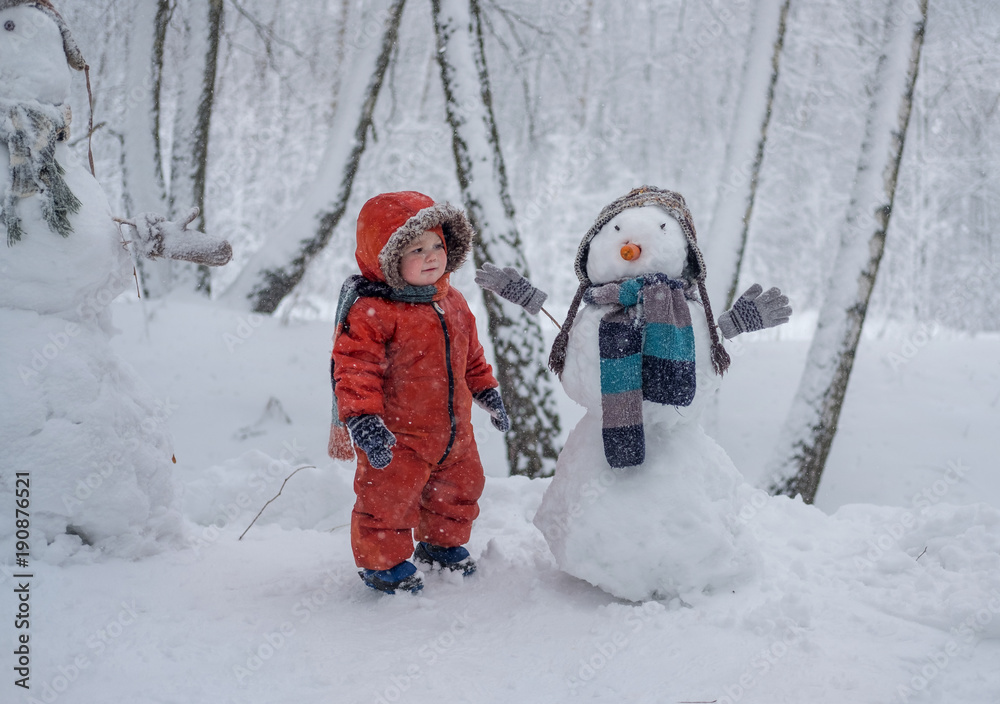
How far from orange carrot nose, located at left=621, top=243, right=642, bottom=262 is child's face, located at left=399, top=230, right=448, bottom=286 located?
2.22 feet

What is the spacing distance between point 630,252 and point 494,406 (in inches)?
32.9

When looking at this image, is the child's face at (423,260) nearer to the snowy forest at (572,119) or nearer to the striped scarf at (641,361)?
the striped scarf at (641,361)

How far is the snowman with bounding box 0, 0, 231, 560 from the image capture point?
7.56ft

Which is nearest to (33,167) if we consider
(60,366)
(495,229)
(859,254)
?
(60,366)

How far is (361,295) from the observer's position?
8.32 feet

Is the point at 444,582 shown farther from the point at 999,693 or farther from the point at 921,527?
the point at 921,527

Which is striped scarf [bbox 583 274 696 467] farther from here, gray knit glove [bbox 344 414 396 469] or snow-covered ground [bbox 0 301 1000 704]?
gray knit glove [bbox 344 414 396 469]

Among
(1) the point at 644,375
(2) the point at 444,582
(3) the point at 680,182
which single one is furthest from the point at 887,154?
(3) the point at 680,182

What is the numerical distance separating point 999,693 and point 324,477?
302cm

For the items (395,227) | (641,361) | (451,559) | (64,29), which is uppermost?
(64,29)

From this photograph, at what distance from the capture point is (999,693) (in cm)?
186
